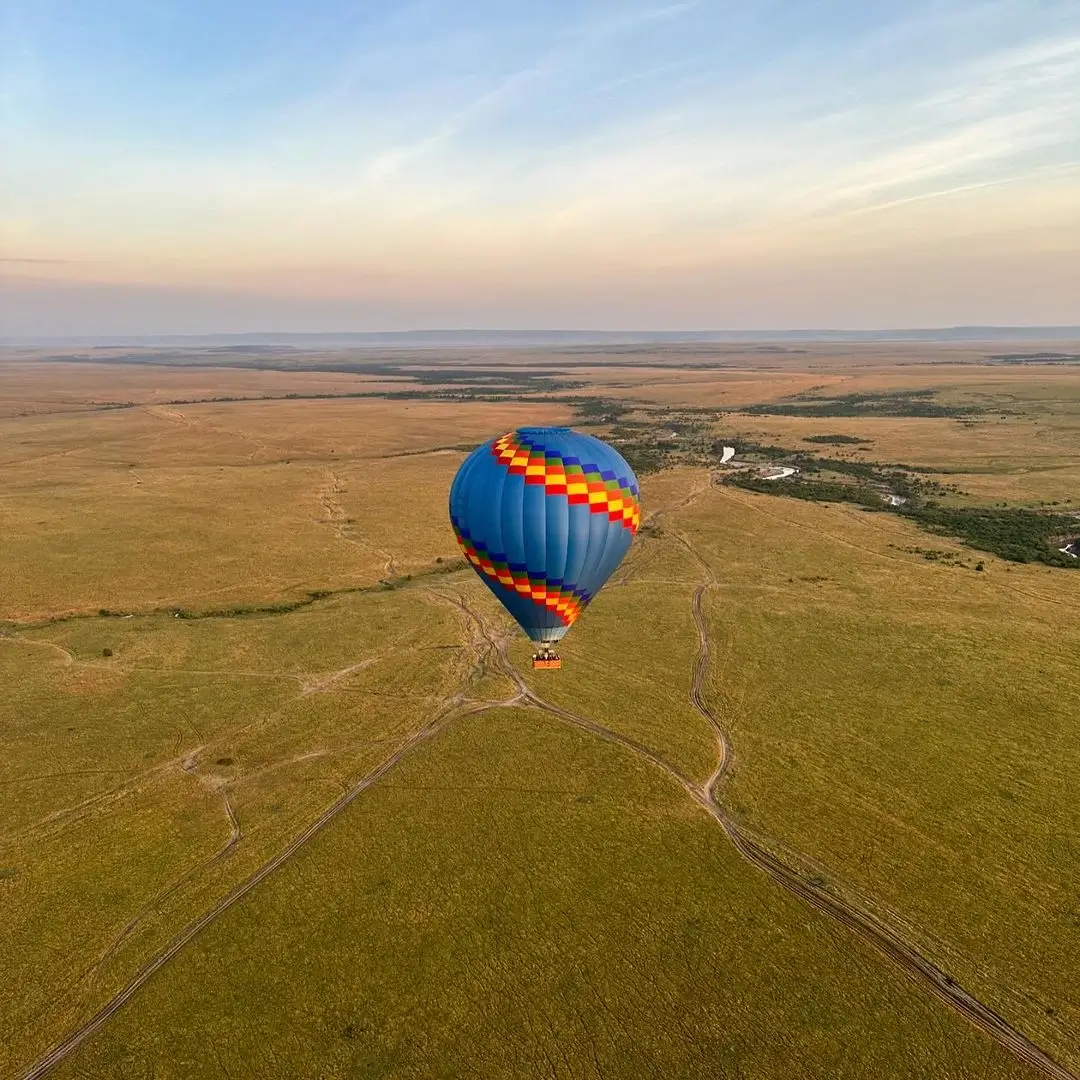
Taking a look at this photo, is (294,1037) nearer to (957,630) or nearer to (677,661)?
(677,661)

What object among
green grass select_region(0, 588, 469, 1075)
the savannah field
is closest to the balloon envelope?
the savannah field

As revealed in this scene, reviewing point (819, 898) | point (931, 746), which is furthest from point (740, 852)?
point (931, 746)

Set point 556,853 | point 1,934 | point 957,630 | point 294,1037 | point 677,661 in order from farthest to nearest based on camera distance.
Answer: point 957,630 < point 677,661 < point 556,853 < point 1,934 < point 294,1037

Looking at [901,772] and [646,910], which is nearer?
[646,910]

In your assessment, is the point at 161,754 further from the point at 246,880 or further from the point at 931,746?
the point at 931,746

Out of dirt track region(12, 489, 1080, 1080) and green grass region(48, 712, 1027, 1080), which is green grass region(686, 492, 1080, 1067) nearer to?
dirt track region(12, 489, 1080, 1080)

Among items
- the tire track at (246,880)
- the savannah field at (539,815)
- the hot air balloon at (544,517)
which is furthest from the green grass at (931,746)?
the tire track at (246,880)

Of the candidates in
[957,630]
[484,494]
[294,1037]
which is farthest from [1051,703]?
[294,1037]
